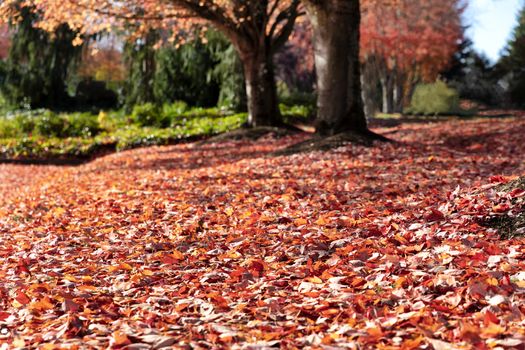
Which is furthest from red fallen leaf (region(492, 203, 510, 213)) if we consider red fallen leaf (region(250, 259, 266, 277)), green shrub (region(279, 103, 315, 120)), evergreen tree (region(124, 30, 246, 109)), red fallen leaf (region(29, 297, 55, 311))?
evergreen tree (region(124, 30, 246, 109))

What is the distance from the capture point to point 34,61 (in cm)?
2555

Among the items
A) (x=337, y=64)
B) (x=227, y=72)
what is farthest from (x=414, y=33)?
(x=337, y=64)

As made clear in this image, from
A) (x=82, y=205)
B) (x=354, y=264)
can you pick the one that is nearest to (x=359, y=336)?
(x=354, y=264)

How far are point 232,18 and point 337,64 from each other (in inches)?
170

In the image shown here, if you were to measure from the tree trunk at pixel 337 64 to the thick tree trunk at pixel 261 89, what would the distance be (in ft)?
12.7

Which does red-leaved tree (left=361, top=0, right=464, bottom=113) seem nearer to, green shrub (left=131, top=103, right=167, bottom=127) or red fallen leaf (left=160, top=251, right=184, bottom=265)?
green shrub (left=131, top=103, right=167, bottom=127)

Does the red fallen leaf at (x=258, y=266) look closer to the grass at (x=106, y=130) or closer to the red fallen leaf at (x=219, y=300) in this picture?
the red fallen leaf at (x=219, y=300)

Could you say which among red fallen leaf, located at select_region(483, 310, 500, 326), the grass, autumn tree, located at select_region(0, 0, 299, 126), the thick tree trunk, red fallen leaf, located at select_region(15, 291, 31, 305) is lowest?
red fallen leaf, located at select_region(15, 291, 31, 305)

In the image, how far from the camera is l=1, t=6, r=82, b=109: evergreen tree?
82.1ft

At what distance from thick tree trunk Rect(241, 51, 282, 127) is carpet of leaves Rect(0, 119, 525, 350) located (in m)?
6.03

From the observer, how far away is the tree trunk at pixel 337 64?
10766 mm

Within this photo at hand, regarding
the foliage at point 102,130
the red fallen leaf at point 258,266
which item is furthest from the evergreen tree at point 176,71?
the red fallen leaf at point 258,266

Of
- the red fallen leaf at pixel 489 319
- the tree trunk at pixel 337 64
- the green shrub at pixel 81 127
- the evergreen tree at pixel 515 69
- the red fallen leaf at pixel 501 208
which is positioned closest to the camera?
the red fallen leaf at pixel 489 319

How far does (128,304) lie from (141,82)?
63.6 feet
